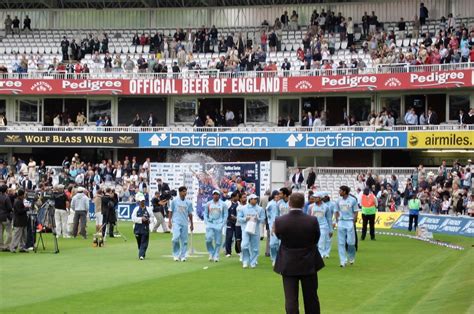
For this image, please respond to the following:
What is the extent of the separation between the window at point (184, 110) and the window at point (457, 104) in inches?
610

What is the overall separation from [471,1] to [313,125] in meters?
14.0

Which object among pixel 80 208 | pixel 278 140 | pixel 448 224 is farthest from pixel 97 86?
pixel 448 224

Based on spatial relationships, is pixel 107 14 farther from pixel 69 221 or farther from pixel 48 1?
pixel 69 221

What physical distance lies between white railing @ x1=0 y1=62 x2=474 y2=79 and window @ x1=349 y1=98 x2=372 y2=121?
3.21 meters

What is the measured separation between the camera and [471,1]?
197ft

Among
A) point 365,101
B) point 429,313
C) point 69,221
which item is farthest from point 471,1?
point 429,313

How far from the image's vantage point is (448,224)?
126ft

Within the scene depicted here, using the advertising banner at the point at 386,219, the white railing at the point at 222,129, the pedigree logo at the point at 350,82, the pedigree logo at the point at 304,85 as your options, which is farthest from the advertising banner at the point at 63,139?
the advertising banner at the point at 386,219

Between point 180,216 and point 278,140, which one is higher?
point 278,140

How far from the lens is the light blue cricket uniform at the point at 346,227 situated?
2480cm

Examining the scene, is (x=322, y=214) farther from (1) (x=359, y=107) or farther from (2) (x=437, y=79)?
(1) (x=359, y=107)

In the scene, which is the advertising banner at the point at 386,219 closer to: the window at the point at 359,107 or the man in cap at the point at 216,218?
the window at the point at 359,107

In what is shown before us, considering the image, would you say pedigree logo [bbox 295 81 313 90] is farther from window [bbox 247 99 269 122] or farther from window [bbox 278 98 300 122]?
window [bbox 247 99 269 122]

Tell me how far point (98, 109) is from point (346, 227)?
38965mm
